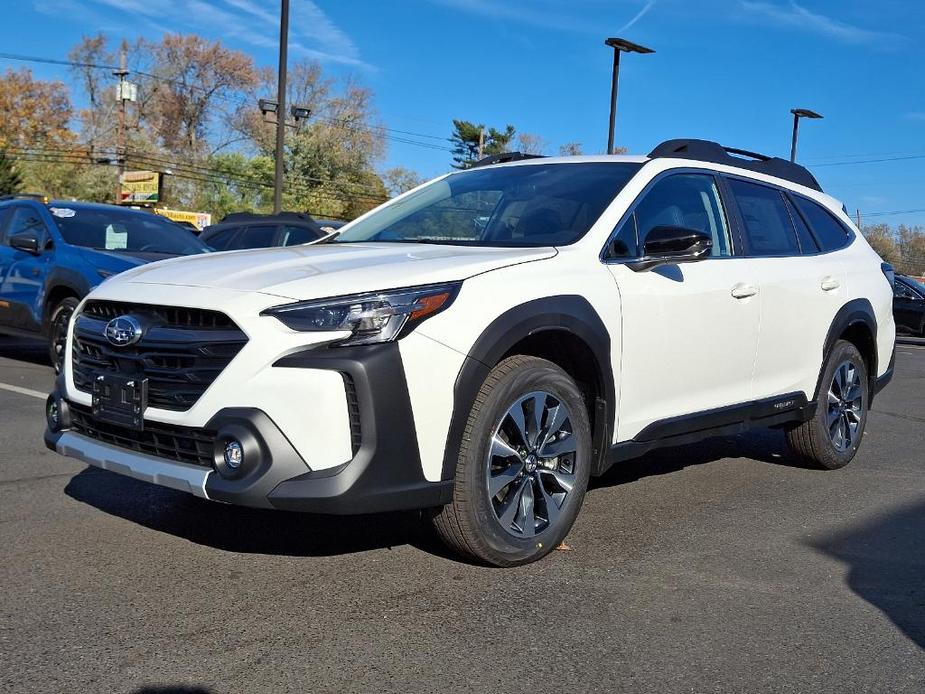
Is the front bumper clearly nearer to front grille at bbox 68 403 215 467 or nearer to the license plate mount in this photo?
front grille at bbox 68 403 215 467

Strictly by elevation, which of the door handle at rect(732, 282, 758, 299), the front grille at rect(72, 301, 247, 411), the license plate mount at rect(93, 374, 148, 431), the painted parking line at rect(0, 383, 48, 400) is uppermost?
the door handle at rect(732, 282, 758, 299)

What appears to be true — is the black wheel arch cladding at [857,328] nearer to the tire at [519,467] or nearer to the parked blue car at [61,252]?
the tire at [519,467]

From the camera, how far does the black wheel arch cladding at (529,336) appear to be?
365cm

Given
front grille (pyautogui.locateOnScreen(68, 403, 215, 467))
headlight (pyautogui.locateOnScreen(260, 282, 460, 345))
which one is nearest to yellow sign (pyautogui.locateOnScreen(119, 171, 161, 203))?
front grille (pyautogui.locateOnScreen(68, 403, 215, 467))

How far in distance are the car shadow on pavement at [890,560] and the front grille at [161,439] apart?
2523 mm

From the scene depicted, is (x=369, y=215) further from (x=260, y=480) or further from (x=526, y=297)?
(x=260, y=480)

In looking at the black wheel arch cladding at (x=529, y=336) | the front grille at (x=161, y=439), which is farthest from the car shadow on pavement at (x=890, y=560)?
the front grille at (x=161, y=439)

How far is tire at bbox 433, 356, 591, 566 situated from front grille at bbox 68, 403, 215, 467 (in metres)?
0.91

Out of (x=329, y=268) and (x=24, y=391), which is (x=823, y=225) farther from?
(x=24, y=391)

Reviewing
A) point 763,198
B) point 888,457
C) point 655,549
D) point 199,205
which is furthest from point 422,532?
point 199,205

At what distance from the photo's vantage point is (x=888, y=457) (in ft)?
22.7

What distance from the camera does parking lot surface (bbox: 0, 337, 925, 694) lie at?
300 cm

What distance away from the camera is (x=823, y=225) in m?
6.32

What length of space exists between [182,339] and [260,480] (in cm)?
62
